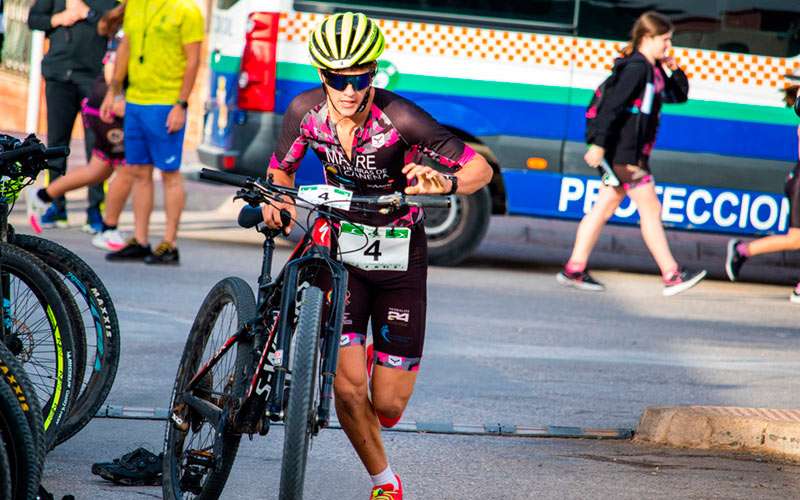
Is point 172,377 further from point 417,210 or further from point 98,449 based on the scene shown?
point 417,210

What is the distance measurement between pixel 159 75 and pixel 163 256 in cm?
126

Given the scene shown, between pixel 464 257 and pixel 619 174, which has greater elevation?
pixel 619 174

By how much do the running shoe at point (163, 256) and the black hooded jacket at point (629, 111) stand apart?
9.93 ft

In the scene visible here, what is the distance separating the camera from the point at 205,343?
492 centimetres

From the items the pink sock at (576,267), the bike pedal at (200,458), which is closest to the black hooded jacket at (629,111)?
the pink sock at (576,267)

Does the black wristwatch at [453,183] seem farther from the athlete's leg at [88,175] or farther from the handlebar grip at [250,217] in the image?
the athlete's leg at [88,175]

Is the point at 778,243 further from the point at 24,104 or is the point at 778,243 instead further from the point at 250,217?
the point at 24,104

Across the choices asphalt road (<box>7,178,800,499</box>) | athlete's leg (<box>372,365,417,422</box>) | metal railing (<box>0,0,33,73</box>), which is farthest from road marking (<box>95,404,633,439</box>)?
metal railing (<box>0,0,33,73</box>)

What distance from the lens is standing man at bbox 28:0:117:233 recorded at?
36.8 ft

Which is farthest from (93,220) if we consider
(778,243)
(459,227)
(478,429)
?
(478,429)

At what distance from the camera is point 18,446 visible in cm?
390

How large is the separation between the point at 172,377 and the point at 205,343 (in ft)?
6.97

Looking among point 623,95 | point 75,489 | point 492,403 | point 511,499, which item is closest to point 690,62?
point 623,95

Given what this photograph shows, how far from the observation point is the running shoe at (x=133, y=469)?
17.1 ft
